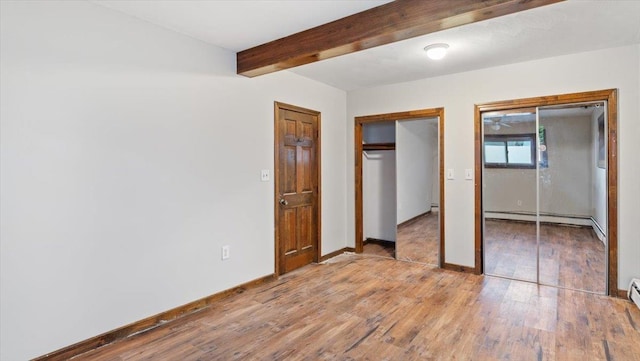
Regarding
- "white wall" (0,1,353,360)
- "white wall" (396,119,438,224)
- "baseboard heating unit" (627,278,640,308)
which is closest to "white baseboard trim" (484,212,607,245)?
"baseboard heating unit" (627,278,640,308)

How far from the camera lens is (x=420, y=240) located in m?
4.78

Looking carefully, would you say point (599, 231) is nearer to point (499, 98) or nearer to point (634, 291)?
point (634, 291)

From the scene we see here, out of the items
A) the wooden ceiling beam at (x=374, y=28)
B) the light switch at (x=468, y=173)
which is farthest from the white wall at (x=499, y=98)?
the wooden ceiling beam at (x=374, y=28)

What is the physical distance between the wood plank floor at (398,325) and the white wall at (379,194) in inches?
61.3

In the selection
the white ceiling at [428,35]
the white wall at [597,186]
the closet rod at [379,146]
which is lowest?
the white wall at [597,186]

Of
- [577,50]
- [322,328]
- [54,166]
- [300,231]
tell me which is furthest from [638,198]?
[54,166]

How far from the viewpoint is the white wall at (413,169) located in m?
4.64

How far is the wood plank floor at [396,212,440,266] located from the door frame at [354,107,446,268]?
0.64 feet

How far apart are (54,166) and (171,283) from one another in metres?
1.28

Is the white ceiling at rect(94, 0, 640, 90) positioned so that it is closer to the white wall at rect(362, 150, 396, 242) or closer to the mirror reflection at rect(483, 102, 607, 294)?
the mirror reflection at rect(483, 102, 607, 294)

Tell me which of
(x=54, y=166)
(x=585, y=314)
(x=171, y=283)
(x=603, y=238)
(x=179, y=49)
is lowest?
(x=585, y=314)

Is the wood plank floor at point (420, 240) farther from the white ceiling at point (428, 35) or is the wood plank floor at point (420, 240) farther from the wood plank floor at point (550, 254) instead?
the white ceiling at point (428, 35)

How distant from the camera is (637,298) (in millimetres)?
3059

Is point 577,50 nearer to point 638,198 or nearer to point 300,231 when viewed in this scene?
point 638,198
